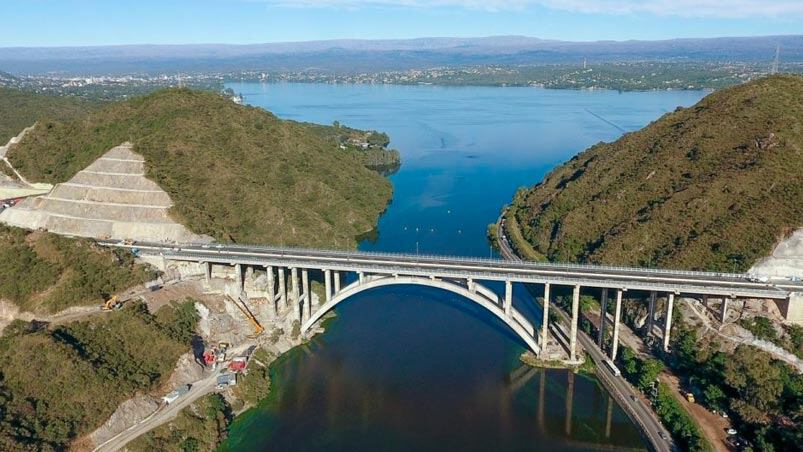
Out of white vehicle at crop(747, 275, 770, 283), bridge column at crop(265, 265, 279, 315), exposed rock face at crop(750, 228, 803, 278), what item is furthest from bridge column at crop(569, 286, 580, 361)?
bridge column at crop(265, 265, 279, 315)

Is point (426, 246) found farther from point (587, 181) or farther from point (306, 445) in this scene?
point (306, 445)

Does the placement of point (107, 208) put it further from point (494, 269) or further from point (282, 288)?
point (494, 269)

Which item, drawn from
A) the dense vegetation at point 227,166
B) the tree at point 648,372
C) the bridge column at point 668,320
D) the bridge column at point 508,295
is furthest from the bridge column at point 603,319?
the dense vegetation at point 227,166

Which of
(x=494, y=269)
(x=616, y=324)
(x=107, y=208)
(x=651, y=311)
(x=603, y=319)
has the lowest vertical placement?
(x=603, y=319)

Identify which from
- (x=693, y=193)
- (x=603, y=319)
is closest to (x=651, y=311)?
(x=603, y=319)

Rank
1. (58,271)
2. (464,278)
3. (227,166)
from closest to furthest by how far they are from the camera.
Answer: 1. (58,271)
2. (464,278)
3. (227,166)

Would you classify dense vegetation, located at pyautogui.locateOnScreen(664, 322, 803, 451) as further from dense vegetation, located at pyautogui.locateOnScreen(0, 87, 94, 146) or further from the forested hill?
dense vegetation, located at pyautogui.locateOnScreen(0, 87, 94, 146)
